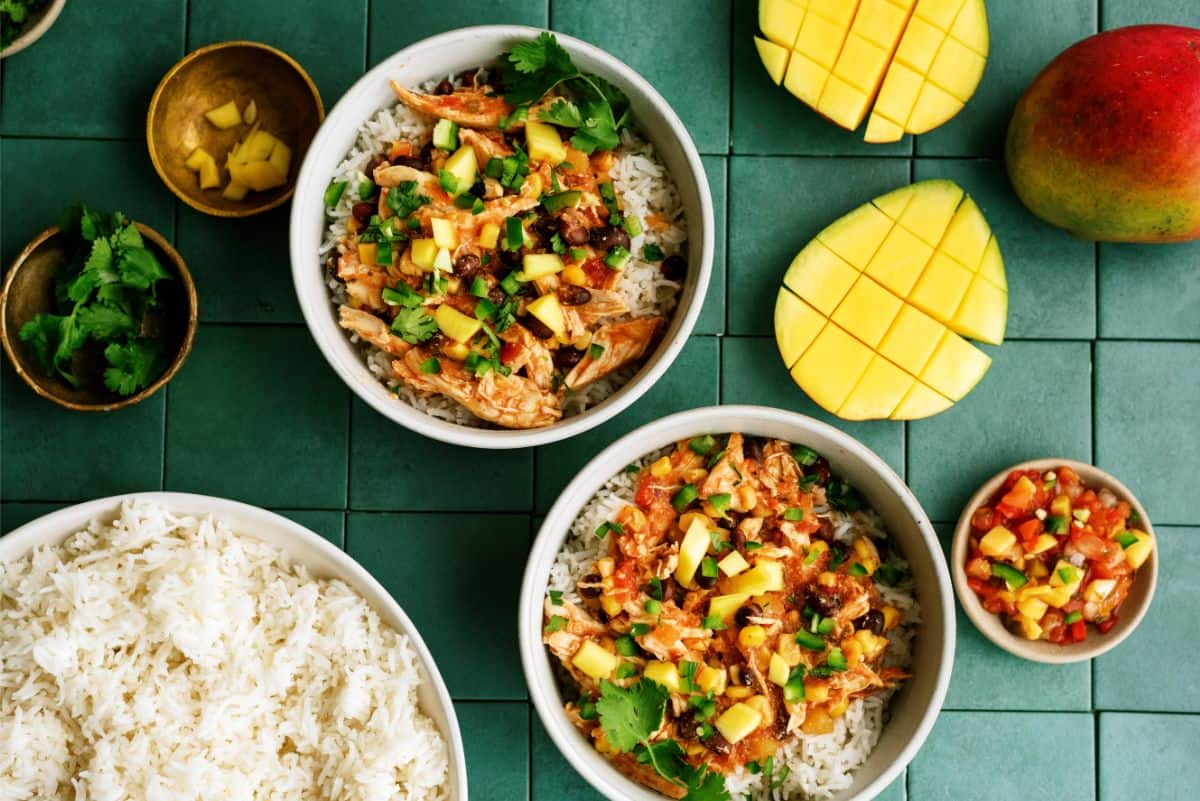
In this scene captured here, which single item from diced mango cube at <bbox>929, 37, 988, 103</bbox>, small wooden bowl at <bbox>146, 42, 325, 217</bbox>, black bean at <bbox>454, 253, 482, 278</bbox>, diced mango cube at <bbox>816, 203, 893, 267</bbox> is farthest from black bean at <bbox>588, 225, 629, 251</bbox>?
diced mango cube at <bbox>929, 37, 988, 103</bbox>

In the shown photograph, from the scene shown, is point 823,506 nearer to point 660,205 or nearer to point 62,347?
point 660,205

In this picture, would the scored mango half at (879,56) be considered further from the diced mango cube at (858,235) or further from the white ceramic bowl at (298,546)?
the white ceramic bowl at (298,546)

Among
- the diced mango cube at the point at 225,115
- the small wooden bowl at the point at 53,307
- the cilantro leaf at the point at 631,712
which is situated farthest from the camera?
the diced mango cube at the point at 225,115

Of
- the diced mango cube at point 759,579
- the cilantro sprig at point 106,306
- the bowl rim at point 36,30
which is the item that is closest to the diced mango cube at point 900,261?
the diced mango cube at point 759,579

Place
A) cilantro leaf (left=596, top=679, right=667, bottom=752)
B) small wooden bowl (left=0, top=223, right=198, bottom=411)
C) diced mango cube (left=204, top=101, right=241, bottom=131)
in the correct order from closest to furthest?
cilantro leaf (left=596, top=679, right=667, bottom=752), small wooden bowl (left=0, top=223, right=198, bottom=411), diced mango cube (left=204, top=101, right=241, bottom=131)

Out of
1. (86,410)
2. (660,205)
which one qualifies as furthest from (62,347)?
(660,205)

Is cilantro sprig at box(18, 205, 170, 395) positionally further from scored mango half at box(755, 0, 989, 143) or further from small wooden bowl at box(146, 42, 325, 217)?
scored mango half at box(755, 0, 989, 143)
